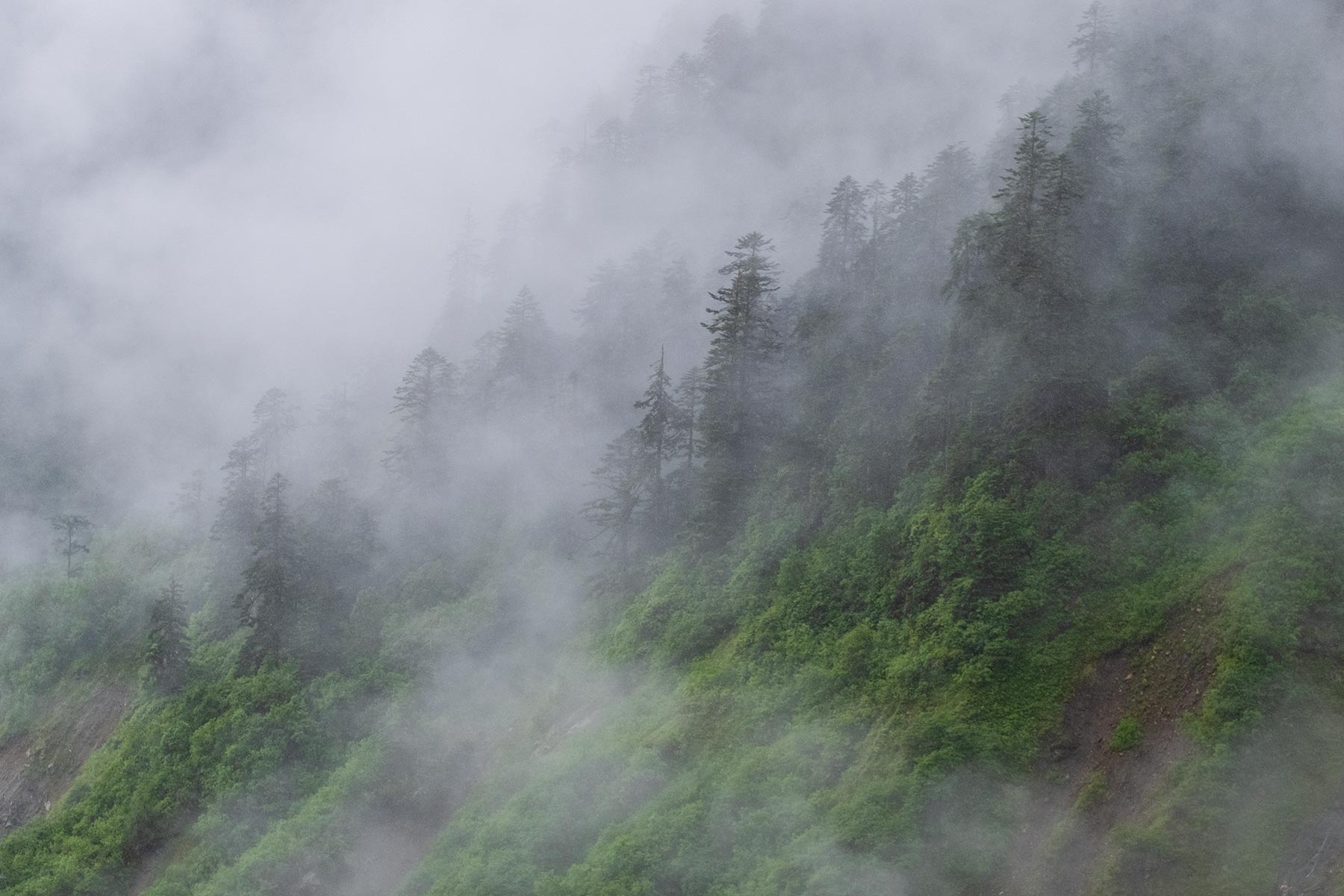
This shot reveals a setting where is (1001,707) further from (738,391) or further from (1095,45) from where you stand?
(1095,45)

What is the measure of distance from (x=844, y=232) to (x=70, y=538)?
195 feet

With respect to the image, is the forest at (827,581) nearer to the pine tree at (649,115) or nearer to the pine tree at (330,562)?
the pine tree at (330,562)

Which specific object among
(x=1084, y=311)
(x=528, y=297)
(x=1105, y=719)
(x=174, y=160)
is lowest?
(x=1105, y=719)

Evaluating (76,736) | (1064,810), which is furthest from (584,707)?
(76,736)

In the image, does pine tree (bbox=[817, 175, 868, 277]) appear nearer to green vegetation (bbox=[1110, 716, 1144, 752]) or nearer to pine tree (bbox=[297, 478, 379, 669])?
pine tree (bbox=[297, 478, 379, 669])

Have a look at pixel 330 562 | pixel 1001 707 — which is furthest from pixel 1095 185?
pixel 330 562

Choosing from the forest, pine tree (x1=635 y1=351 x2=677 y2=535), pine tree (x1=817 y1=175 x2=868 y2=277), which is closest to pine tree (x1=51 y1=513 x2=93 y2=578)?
the forest

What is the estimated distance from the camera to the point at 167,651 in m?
45.6

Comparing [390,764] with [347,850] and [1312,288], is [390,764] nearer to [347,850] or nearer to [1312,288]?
[347,850]

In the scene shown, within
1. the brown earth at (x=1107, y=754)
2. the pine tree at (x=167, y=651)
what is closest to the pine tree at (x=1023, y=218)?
the brown earth at (x=1107, y=754)

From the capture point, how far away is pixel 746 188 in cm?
9025

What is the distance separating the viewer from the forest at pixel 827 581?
23312mm

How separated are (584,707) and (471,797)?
17.1 feet

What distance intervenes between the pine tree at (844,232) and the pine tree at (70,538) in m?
54.4
